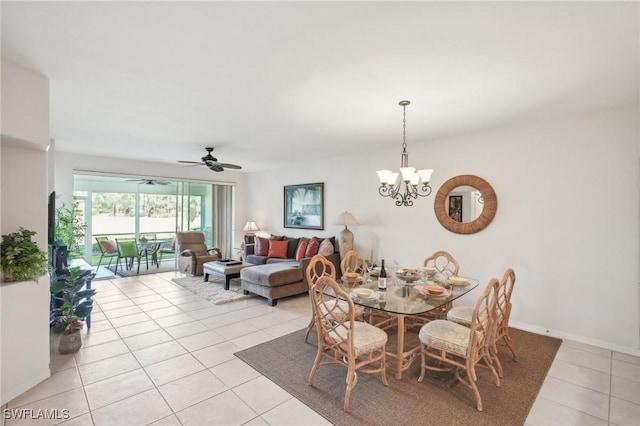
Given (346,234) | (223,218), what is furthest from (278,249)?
(223,218)

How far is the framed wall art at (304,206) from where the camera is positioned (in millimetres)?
6250

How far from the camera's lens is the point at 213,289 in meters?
5.35

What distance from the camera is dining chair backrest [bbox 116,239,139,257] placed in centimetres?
672

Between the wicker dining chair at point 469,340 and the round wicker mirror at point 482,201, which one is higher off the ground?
the round wicker mirror at point 482,201

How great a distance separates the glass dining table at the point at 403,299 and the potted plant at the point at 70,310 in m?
2.74

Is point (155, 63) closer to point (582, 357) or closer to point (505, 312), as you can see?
point (505, 312)

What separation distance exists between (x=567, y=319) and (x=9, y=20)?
18.1ft

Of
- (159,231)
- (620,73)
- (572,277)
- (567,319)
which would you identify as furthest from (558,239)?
(159,231)

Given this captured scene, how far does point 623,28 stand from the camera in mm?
1820

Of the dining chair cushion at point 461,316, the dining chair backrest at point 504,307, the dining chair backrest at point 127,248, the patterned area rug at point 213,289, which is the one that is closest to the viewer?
the dining chair backrest at point 504,307

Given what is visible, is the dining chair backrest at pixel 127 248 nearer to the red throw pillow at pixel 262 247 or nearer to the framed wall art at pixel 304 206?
the red throw pillow at pixel 262 247

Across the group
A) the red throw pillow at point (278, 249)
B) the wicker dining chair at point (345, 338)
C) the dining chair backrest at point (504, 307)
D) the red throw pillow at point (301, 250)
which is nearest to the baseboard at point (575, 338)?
the dining chair backrest at point (504, 307)

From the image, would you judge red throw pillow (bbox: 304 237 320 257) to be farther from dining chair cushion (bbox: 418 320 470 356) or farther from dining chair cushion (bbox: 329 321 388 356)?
dining chair cushion (bbox: 418 320 470 356)

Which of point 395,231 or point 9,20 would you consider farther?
point 395,231
